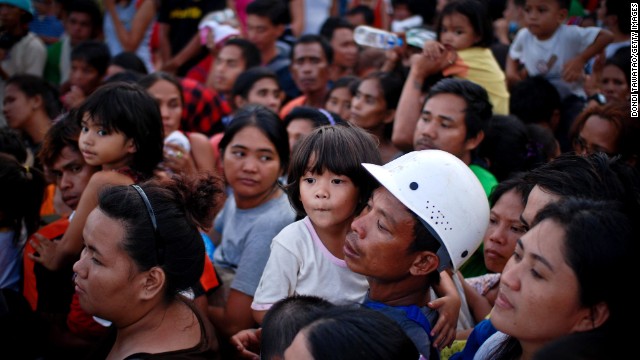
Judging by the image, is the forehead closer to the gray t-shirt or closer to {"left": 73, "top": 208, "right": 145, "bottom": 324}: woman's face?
the gray t-shirt

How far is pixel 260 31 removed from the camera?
23.9ft

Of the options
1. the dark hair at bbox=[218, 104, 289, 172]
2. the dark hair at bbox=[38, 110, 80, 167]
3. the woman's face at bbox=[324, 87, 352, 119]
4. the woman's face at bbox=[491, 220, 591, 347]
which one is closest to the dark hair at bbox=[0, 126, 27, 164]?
the dark hair at bbox=[38, 110, 80, 167]

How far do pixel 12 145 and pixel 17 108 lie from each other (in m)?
1.58

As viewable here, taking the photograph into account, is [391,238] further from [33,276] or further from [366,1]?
[366,1]

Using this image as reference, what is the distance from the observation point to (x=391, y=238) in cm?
249

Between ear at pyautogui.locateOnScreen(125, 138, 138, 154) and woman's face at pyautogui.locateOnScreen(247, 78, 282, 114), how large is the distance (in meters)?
2.38

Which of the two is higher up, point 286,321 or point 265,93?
point 286,321

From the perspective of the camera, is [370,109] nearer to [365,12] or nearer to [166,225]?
[166,225]

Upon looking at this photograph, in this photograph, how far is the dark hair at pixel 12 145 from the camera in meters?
4.16

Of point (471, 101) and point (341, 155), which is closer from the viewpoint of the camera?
point (341, 155)

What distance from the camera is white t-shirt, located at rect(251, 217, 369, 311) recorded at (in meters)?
2.87

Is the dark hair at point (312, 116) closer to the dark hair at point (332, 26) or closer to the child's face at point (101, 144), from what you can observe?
the child's face at point (101, 144)

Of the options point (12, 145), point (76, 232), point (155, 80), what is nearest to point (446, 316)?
point (76, 232)

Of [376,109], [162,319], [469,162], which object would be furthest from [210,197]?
[376,109]
